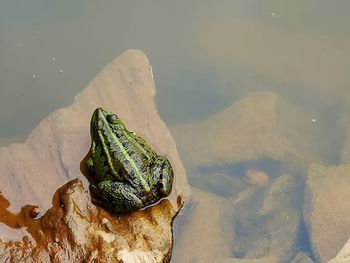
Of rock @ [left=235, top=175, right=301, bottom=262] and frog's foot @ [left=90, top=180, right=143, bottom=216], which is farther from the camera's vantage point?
rock @ [left=235, top=175, right=301, bottom=262]

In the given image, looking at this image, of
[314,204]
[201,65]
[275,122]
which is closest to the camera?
[314,204]

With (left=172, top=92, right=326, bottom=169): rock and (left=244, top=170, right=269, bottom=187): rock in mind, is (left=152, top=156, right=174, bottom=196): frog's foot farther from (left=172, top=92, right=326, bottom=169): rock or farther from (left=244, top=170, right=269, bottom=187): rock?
(left=244, top=170, right=269, bottom=187): rock

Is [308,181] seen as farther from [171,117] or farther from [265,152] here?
[171,117]

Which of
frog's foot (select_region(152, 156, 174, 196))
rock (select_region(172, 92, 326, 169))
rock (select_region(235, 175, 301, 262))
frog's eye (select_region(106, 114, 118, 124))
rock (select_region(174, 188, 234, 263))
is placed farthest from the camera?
rock (select_region(172, 92, 326, 169))

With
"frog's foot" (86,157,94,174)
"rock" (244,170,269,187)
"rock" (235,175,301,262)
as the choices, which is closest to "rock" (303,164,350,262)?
"rock" (235,175,301,262)

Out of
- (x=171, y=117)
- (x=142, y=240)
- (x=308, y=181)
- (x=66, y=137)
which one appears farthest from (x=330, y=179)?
(x=66, y=137)

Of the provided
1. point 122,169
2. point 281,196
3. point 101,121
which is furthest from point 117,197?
point 281,196
